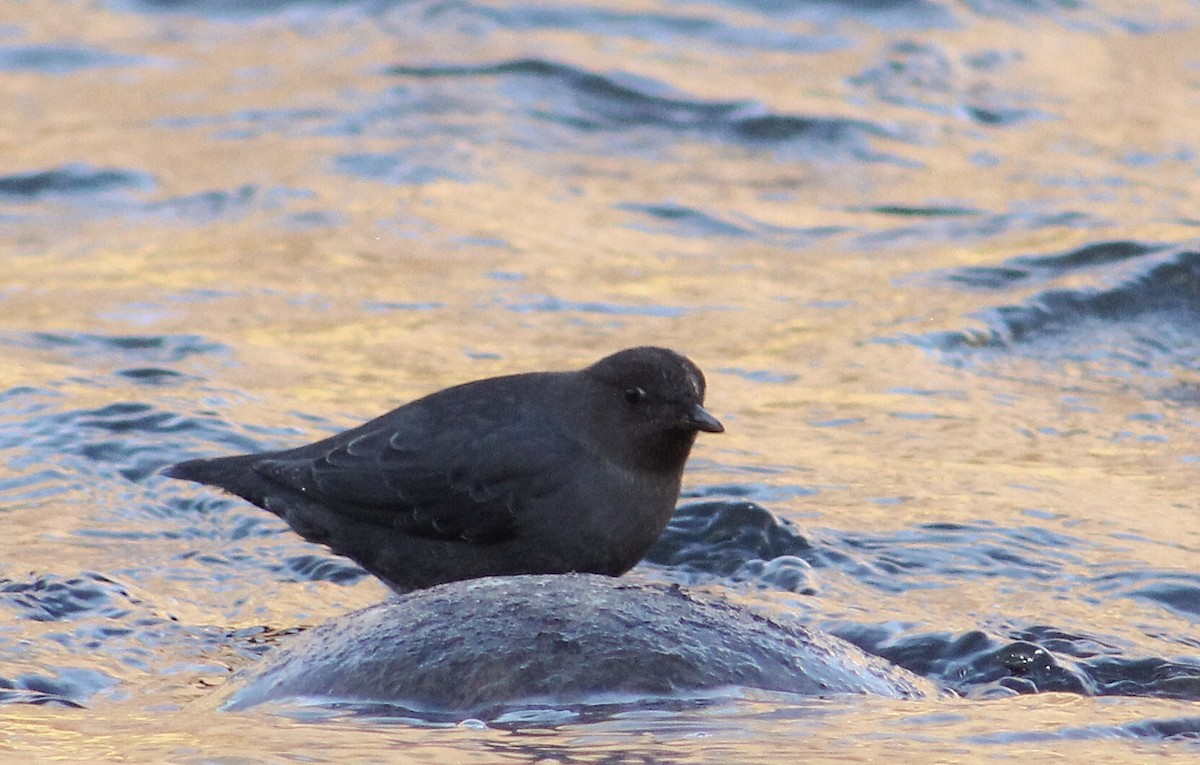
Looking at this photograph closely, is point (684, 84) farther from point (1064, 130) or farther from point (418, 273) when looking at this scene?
point (418, 273)

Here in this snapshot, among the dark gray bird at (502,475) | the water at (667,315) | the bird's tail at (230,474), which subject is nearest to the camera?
the water at (667,315)

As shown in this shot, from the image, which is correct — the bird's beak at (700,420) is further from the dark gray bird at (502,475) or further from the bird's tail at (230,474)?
the bird's tail at (230,474)

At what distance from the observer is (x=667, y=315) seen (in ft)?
30.0

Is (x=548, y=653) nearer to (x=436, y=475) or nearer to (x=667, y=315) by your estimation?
(x=436, y=475)

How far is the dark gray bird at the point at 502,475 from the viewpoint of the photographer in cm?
554

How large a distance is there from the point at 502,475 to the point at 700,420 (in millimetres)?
638

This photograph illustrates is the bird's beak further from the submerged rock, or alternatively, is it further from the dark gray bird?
the submerged rock

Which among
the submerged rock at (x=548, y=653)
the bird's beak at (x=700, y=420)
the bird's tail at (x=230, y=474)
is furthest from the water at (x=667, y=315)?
the bird's beak at (x=700, y=420)

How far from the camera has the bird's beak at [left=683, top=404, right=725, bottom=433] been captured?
5.41 m

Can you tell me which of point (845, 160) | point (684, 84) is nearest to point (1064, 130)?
point (845, 160)

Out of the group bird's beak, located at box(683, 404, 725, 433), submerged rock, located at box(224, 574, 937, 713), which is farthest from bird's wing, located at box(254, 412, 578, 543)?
submerged rock, located at box(224, 574, 937, 713)

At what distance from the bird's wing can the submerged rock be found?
96cm

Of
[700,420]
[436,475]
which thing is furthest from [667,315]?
[700,420]

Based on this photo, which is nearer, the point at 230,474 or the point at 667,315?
the point at 230,474
